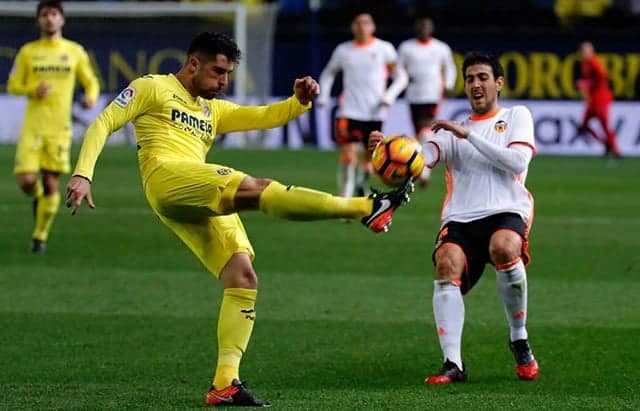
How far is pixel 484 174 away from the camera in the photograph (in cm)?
873

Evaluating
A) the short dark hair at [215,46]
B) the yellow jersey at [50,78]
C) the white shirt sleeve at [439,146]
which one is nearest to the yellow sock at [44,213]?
the yellow jersey at [50,78]

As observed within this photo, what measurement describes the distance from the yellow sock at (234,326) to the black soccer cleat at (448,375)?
128cm

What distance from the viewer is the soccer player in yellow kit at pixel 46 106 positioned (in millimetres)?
14625

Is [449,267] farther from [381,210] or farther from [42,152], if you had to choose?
[42,152]

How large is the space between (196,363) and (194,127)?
191 cm

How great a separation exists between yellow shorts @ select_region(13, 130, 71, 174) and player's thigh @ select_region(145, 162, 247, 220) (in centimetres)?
735

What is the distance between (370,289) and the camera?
40.9 ft

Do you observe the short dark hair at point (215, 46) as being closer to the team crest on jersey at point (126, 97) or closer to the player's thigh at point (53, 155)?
the team crest on jersey at point (126, 97)

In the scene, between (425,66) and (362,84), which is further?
A: (425,66)

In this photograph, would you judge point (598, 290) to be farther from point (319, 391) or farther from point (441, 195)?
point (441, 195)

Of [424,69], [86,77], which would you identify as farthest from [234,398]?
[424,69]

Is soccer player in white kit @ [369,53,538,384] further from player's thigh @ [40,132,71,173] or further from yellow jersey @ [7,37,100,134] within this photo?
yellow jersey @ [7,37,100,134]

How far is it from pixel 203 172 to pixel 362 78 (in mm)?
12386

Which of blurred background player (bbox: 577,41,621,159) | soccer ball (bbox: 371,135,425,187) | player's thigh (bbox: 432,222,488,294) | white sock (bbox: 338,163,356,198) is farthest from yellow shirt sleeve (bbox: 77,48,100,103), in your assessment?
blurred background player (bbox: 577,41,621,159)
